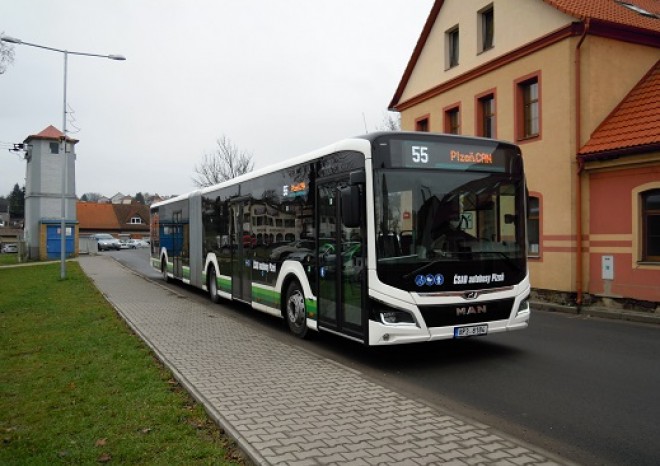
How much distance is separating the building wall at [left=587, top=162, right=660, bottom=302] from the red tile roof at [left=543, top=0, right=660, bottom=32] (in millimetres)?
4369

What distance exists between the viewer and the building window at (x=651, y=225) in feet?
42.8

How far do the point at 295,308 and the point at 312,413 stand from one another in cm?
436

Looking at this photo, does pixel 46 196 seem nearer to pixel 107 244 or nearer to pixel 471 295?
pixel 107 244

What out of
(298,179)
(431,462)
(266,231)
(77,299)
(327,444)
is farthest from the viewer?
(77,299)

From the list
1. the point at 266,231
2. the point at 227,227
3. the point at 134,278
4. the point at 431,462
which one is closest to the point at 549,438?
the point at 431,462

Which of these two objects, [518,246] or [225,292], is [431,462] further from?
[225,292]

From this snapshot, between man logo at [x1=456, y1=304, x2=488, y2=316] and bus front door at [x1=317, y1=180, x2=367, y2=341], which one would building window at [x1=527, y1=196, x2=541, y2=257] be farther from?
bus front door at [x1=317, y1=180, x2=367, y2=341]

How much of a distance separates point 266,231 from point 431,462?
720 centimetres

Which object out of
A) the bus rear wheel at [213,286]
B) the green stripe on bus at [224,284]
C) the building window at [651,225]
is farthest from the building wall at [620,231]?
the bus rear wheel at [213,286]

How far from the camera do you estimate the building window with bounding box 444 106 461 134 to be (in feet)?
68.0

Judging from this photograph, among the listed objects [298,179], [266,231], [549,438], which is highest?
[298,179]

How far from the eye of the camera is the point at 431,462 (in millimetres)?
4105

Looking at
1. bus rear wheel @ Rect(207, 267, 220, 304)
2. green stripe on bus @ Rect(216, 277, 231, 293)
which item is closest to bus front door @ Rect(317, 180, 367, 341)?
green stripe on bus @ Rect(216, 277, 231, 293)

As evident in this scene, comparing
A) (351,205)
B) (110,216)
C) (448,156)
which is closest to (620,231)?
(448,156)
